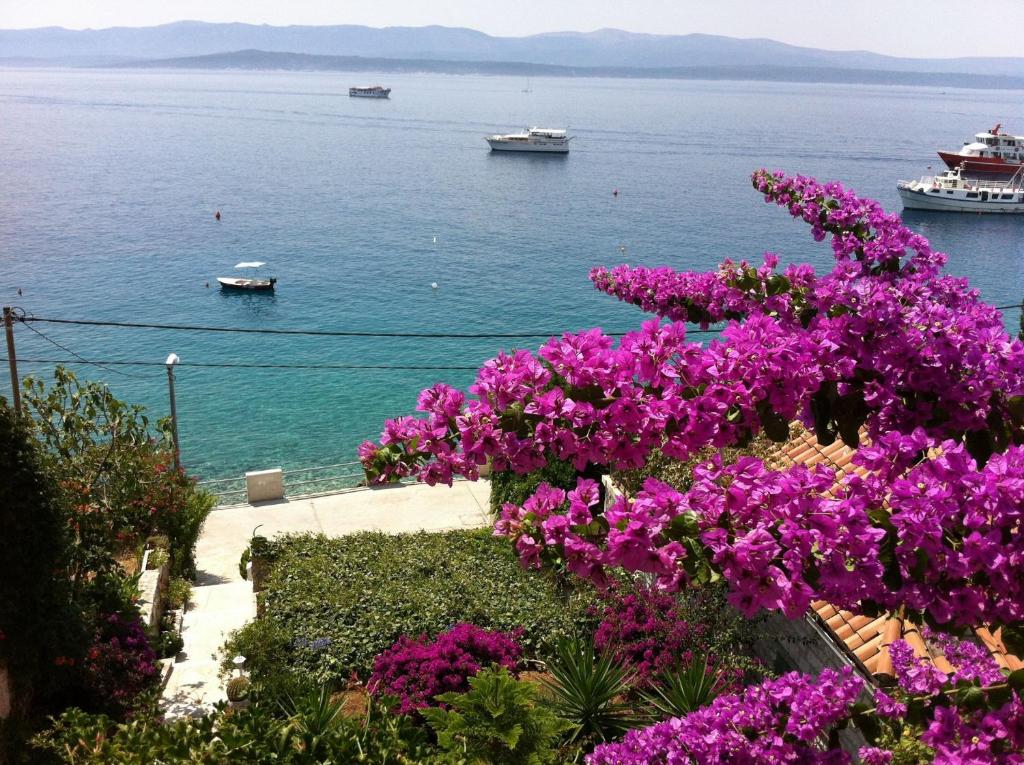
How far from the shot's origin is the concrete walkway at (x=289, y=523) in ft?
41.5

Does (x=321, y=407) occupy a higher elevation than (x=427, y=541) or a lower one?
lower

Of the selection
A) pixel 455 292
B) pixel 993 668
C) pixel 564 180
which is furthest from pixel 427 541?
pixel 564 180

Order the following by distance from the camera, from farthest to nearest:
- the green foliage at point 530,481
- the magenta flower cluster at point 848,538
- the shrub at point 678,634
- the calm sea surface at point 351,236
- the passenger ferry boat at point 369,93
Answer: the passenger ferry boat at point 369,93 → the calm sea surface at point 351,236 → the green foliage at point 530,481 → the shrub at point 678,634 → the magenta flower cluster at point 848,538

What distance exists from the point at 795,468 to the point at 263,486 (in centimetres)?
1710

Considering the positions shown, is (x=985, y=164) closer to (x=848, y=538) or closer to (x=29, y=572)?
(x=29, y=572)

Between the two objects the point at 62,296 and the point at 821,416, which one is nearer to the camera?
the point at 821,416

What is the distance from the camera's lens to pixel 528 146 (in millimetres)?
94688

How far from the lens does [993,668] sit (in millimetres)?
3422

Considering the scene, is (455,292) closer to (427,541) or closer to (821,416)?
(427,541)

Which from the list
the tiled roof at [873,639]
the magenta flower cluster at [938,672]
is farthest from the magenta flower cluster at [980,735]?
the tiled roof at [873,639]

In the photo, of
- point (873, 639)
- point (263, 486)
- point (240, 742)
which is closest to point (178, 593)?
point (263, 486)

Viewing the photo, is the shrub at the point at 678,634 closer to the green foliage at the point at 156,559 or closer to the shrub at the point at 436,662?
the shrub at the point at 436,662

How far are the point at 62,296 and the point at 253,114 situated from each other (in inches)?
3879

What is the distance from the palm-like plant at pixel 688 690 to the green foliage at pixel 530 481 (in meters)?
5.77
